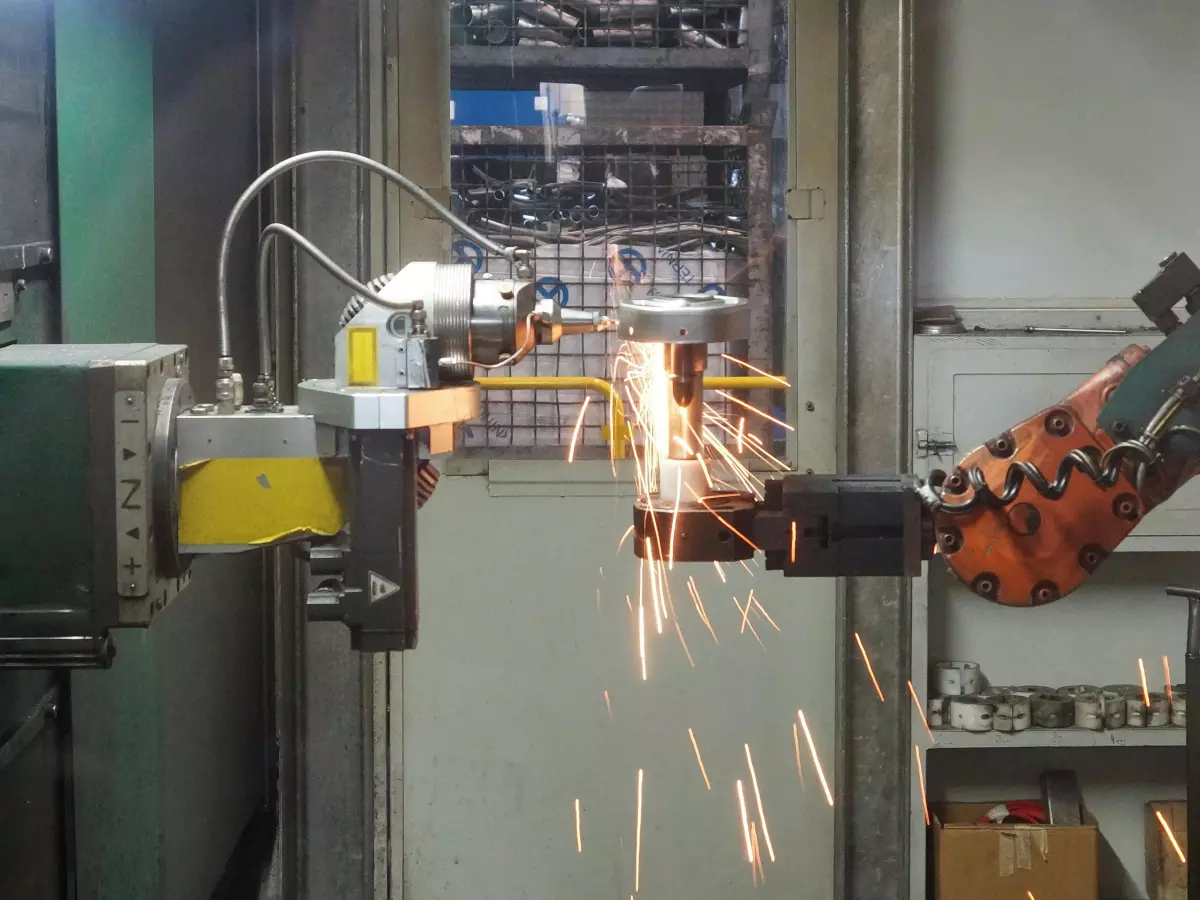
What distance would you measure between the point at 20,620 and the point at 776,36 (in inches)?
86.5

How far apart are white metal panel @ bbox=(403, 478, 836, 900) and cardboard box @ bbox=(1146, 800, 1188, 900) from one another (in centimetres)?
78

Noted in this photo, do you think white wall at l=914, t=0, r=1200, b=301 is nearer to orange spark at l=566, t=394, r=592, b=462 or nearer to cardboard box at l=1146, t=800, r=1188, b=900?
orange spark at l=566, t=394, r=592, b=462

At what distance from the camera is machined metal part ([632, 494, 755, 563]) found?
1.42m

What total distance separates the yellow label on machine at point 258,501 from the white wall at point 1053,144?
2033 mm

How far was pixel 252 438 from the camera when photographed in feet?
4.82

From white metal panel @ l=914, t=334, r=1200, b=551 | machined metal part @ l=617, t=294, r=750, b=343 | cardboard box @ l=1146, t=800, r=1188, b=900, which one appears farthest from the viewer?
cardboard box @ l=1146, t=800, r=1188, b=900

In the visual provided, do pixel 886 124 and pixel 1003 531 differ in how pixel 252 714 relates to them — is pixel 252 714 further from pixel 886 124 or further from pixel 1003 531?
pixel 1003 531

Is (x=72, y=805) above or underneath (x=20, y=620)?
underneath

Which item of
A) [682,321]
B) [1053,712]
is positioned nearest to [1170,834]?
[1053,712]

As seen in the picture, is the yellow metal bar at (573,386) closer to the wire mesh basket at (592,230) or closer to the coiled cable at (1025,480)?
the wire mesh basket at (592,230)

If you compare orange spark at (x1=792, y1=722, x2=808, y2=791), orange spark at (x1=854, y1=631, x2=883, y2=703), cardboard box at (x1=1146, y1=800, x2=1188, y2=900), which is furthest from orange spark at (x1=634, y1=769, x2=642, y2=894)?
cardboard box at (x1=1146, y1=800, x2=1188, y2=900)

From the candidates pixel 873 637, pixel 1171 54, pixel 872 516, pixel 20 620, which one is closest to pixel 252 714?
pixel 873 637

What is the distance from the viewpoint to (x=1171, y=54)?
3.13m

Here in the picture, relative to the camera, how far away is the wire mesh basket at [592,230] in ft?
9.98
